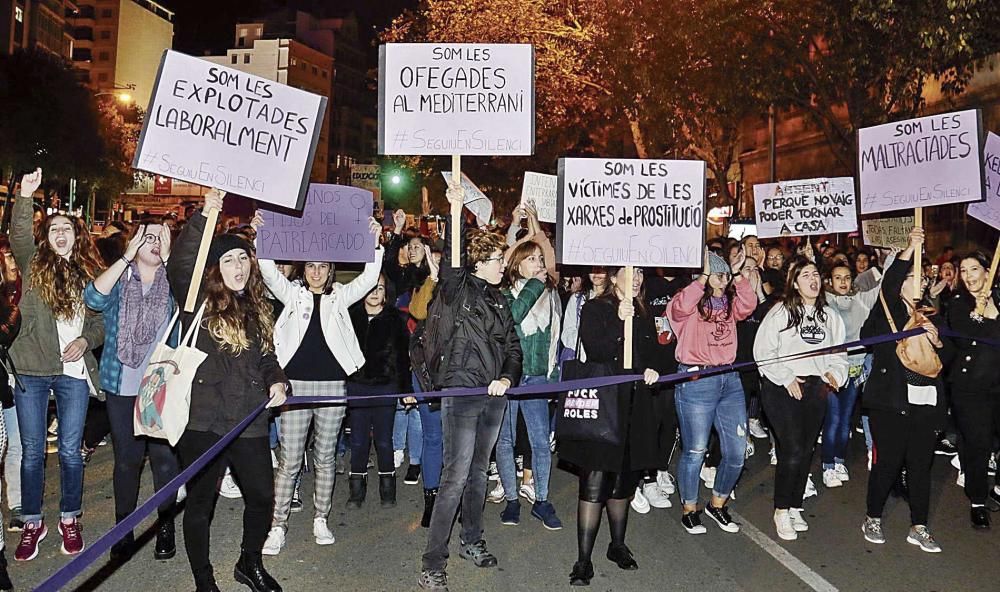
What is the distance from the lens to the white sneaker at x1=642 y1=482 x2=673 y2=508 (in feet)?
25.2

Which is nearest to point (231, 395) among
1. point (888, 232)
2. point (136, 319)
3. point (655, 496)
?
point (136, 319)

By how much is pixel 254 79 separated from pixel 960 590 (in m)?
4.98

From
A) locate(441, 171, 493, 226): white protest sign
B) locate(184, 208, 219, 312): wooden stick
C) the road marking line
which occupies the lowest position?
the road marking line

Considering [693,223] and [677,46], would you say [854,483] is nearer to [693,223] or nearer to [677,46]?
[693,223]

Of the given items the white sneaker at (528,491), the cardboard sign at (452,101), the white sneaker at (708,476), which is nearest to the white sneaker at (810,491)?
the white sneaker at (708,476)

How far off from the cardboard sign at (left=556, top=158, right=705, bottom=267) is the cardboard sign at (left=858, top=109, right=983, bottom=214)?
6.63ft

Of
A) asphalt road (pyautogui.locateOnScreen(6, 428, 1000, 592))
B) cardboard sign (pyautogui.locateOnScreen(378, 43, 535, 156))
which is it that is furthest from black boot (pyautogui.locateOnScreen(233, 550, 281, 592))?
cardboard sign (pyautogui.locateOnScreen(378, 43, 535, 156))

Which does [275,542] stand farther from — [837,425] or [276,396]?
[837,425]

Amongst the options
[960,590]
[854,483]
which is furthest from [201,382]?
[854,483]

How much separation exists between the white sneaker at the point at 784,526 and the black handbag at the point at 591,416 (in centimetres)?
176

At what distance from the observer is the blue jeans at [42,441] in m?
6.15

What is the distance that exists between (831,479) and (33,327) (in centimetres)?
614

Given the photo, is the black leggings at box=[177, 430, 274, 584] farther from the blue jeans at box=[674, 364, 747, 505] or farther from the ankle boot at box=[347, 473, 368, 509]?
the blue jeans at box=[674, 364, 747, 505]

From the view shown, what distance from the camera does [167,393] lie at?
5.05 metres
